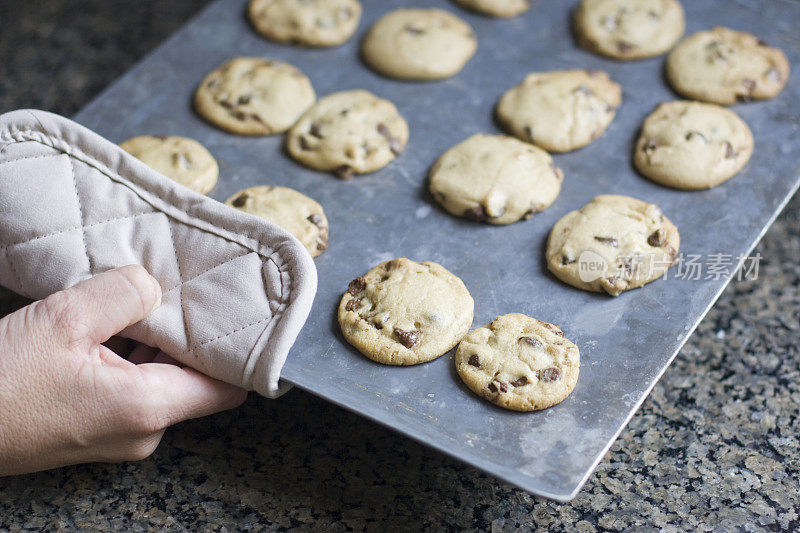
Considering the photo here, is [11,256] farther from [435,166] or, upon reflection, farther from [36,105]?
[36,105]

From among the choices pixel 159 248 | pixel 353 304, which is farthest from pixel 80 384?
pixel 353 304

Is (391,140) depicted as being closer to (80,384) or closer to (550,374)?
(550,374)

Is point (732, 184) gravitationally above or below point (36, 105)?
above

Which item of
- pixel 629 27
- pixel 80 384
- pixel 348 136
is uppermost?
pixel 629 27

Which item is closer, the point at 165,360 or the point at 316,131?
the point at 165,360

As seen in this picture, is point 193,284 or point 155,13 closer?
point 193,284

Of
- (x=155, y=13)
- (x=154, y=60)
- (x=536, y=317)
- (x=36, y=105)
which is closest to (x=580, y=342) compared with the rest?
(x=536, y=317)

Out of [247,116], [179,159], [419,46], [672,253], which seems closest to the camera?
[672,253]

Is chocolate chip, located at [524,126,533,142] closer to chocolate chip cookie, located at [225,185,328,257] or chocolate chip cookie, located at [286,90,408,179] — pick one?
chocolate chip cookie, located at [286,90,408,179]

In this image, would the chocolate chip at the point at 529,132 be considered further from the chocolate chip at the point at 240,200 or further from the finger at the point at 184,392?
the finger at the point at 184,392
